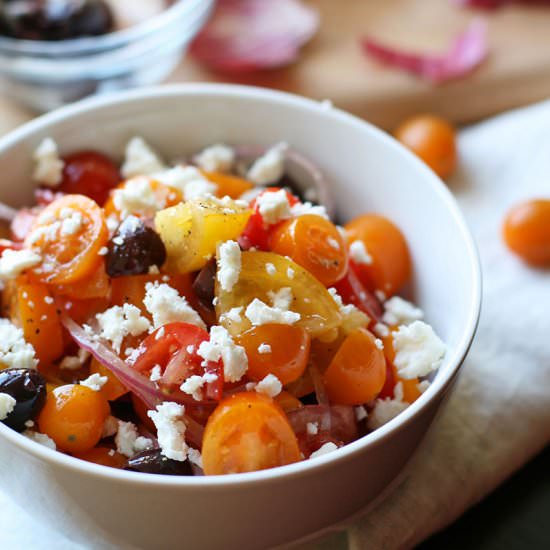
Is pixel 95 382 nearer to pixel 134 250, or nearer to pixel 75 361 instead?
pixel 75 361

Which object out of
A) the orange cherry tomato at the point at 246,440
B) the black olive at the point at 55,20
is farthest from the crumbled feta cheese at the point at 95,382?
the black olive at the point at 55,20

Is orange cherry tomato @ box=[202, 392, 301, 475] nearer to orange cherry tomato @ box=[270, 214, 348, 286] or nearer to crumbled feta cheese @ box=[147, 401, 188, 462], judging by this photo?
crumbled feta cheese @ box=[147, 401, 188, 462]

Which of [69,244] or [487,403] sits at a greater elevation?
[69,244]

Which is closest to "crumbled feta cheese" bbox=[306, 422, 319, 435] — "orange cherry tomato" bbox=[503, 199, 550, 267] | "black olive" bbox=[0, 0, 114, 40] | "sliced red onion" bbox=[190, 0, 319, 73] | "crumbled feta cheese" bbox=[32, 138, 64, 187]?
"crumbled feta cheese" bbox=[32, 138, 64, 187]

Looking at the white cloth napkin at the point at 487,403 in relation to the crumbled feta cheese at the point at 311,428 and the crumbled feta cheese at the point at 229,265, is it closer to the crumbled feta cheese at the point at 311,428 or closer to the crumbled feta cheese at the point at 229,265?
the crumbled feta cheese at the point at 311,428

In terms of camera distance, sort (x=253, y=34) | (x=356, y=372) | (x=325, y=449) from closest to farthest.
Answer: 1. (x=325, y=449)
2. (x=356, y=372)
3. (x=253, y=34)

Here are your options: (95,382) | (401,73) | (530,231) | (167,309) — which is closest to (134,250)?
(167,309)
